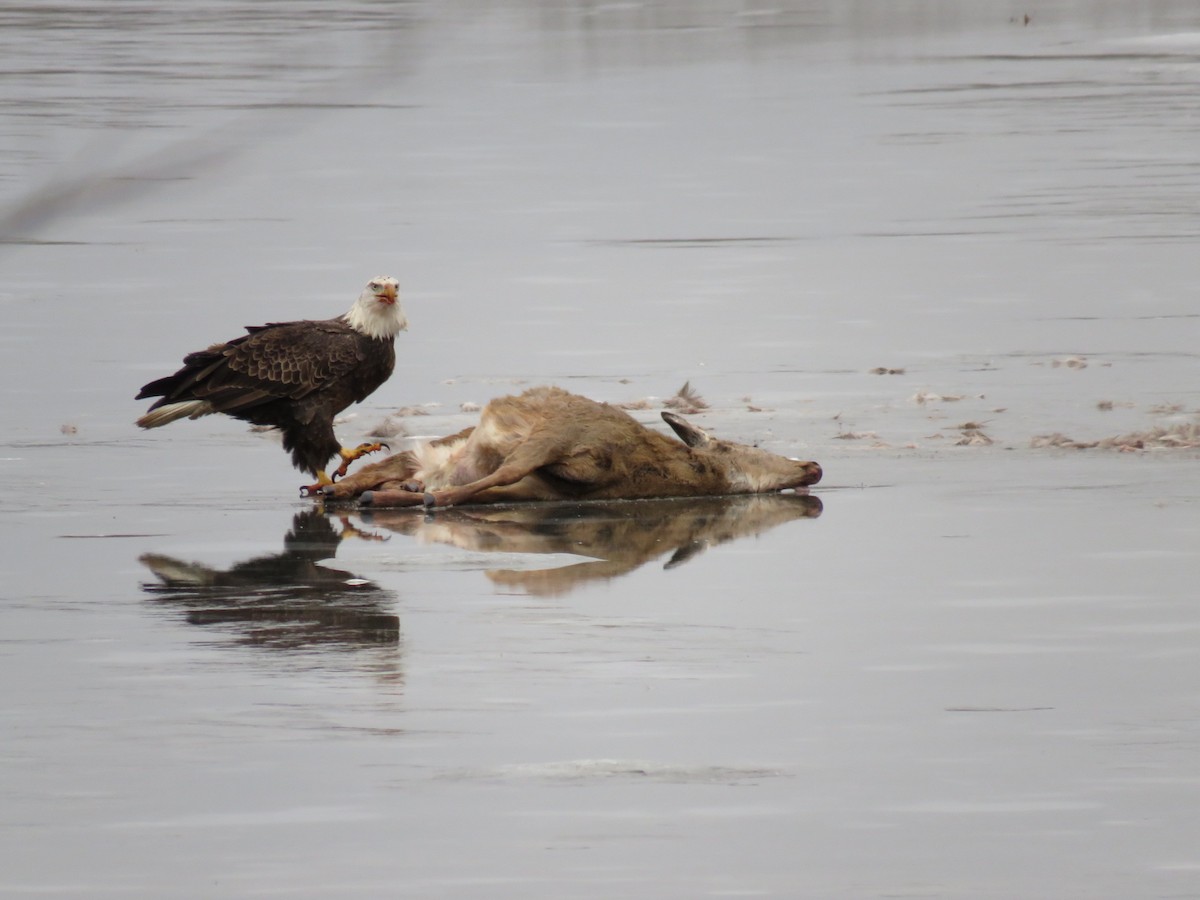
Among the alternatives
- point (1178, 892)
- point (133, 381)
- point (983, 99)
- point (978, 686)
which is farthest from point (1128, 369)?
point (983, 99)

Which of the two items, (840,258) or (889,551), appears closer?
(889,551)

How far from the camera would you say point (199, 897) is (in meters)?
4.63

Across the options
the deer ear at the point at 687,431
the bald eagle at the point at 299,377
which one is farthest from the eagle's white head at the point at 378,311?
the deer ear at the point at 687,431

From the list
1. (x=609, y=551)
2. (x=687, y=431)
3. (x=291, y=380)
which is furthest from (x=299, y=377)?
(x=609, y=551)

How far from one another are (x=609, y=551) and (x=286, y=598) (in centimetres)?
151

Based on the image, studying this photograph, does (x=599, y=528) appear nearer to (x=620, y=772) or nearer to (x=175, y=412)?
(x=175, y=412)

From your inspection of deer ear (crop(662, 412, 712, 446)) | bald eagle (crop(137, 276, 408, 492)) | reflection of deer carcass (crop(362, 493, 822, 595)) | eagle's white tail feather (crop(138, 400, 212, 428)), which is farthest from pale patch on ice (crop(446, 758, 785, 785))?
eagle's white tail feather (crop(138, 400, 212, 428))

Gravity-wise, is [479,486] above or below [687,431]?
below

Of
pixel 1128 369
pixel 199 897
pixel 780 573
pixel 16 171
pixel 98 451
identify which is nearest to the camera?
pixel 199 897

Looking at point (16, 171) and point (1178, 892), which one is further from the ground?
point (16, 171)

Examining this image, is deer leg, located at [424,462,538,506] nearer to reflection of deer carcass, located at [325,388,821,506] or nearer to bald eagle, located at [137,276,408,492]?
reflection of deer carcass, located at [325,388,821,506]

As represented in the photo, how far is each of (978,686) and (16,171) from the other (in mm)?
15846

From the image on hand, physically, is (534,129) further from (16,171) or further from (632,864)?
(632,864)

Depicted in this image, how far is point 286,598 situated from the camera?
25.6 feet
